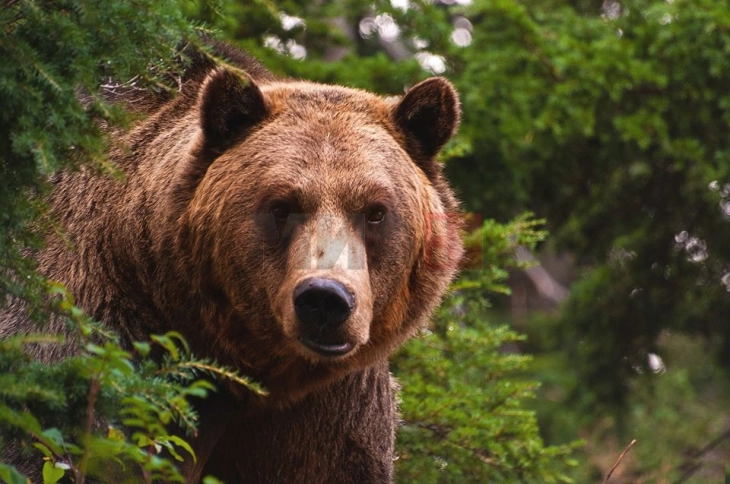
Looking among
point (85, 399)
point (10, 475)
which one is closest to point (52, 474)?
point (85, 399)

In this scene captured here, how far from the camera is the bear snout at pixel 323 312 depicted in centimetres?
461

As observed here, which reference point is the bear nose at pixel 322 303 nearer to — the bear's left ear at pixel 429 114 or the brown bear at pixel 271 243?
the brown bear at pixel 271 243

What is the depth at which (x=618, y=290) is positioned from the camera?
11438 mm

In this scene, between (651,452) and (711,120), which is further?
(651,452)

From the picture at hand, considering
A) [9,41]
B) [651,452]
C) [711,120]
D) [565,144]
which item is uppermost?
[9,41]

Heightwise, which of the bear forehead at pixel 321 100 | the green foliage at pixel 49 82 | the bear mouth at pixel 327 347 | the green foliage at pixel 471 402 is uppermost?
the green foliage at pixel 49 82

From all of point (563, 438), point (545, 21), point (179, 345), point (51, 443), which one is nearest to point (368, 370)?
point (179, 345)

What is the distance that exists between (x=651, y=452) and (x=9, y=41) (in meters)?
9.22

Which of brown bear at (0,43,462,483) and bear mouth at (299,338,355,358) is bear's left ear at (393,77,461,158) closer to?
brown bear at (0,43,462,483)

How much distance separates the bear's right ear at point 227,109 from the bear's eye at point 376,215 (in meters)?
0.70

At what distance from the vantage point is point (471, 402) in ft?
24.6

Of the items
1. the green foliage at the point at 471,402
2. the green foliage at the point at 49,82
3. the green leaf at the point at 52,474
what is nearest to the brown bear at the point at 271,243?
the green foliage at the point at 49,82

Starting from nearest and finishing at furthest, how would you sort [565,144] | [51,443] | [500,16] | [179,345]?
[51,443]
[179,345]
[500,16]
[565,144]

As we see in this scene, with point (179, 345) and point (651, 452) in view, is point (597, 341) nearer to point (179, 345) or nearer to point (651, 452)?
point (651, 452)
